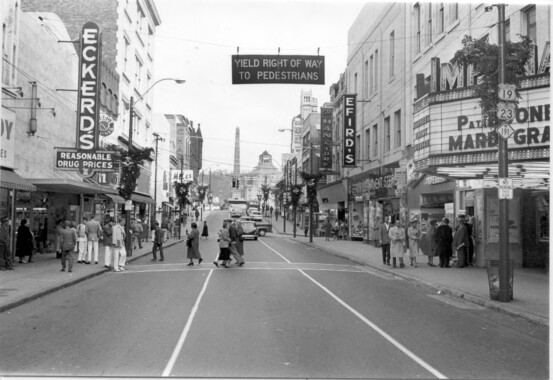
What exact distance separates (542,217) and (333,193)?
32.9 meters

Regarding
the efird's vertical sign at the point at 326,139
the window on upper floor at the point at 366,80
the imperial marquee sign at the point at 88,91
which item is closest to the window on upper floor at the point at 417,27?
the window on upper floor at the point at 366,80

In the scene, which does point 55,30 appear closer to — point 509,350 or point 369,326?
point 369,326

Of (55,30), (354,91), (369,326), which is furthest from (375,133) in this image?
(369,326)

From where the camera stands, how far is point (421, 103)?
810 inches

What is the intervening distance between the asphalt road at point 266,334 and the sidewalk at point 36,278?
387 mm

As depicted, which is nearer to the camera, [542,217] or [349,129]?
[542,217]

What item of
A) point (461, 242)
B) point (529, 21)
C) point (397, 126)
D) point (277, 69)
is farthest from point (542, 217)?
point (397, 126)

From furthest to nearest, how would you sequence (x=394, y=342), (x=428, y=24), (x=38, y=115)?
1. (x=428, y=24)
2. (x=38, y=115)
3. (x=394, y=342)

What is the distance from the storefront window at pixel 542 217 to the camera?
18.6 meters

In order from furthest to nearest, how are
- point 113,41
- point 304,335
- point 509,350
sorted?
point 113,41 → point 304,335 → point 509,350

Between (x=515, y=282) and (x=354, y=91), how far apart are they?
29.7m

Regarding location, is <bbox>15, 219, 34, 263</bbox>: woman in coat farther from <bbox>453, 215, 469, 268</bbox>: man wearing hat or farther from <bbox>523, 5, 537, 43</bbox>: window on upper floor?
<bbox>523, 5, 537, 43</bbox>: window on upper floor

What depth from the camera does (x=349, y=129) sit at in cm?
3931

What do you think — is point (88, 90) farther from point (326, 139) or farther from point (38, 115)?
point (326, 139)
